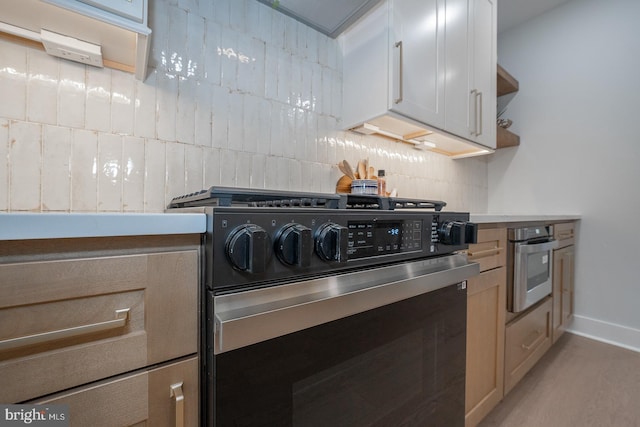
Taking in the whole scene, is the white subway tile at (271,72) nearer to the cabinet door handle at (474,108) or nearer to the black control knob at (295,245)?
the black control knob at (295,245)

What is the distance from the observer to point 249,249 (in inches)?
16.3

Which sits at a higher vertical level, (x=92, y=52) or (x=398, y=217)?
(x=92, y=52)

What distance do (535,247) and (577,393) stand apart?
76cm

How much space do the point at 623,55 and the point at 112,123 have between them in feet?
9.99

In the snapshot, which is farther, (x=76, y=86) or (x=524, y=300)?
(x=524, y=300)

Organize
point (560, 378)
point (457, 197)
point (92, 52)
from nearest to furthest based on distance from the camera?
point (92, 52), point (560, 378), point (457, 197)

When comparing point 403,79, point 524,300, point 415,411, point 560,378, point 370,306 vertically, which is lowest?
point 560,378

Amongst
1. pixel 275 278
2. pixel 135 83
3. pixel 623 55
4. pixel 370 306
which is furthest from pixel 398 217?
pixel 623 55

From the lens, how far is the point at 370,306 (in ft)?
1.88

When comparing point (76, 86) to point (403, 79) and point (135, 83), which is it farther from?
point (403, 79)

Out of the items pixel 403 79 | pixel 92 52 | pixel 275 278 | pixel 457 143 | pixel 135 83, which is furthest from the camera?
pixel 457 143

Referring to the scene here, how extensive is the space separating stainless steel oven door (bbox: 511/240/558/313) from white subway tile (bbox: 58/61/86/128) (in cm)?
169

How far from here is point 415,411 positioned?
712mm

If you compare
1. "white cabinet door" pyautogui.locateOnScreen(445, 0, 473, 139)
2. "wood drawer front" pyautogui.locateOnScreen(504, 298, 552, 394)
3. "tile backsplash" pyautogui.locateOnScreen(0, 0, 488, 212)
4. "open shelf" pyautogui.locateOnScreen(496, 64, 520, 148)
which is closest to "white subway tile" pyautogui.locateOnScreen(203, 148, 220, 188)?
"tile backsplash" pyautogui.locateOnScreen(0, 0, 488, 212)
